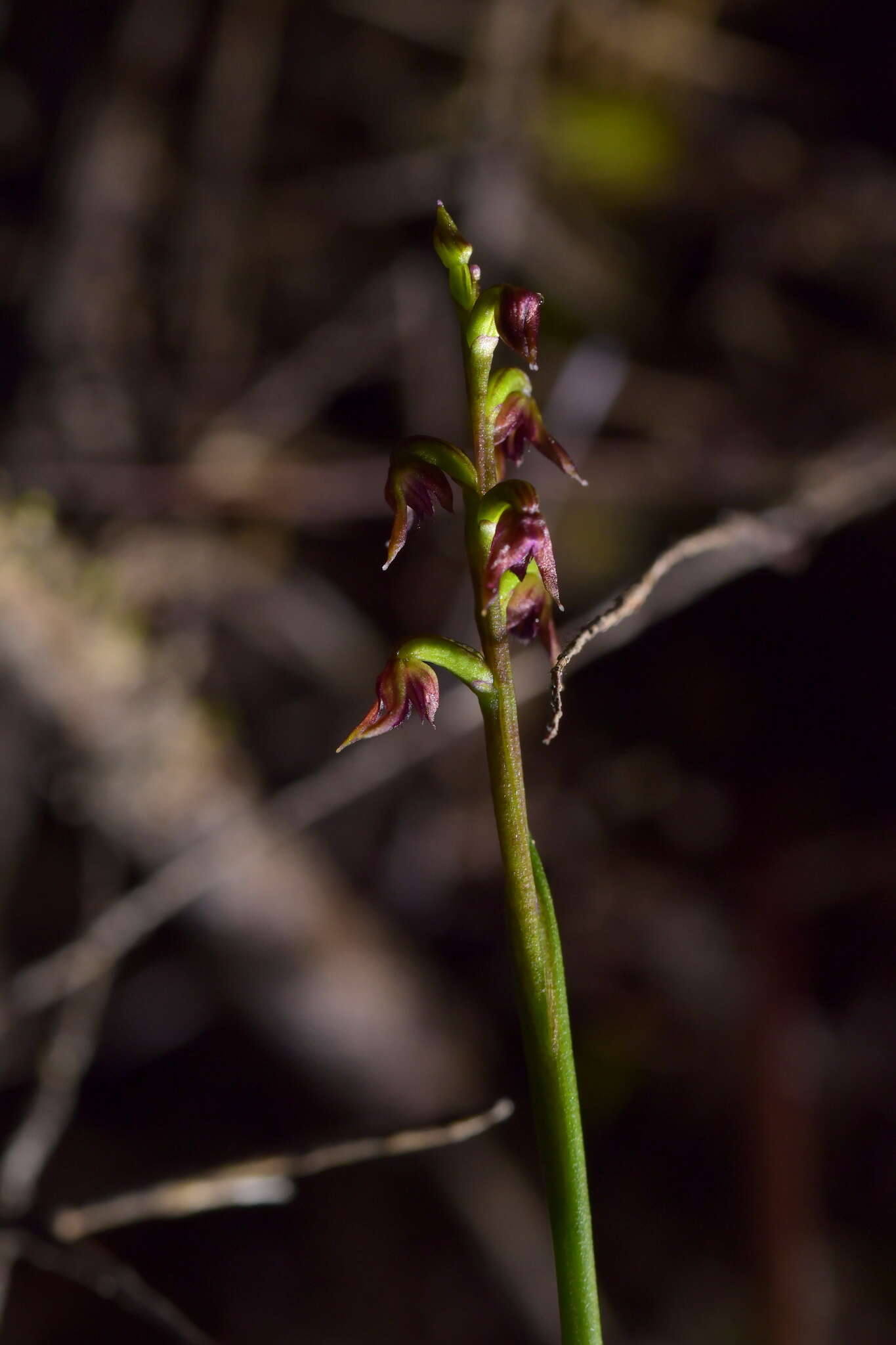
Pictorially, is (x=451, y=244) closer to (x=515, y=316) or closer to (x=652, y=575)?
(x=515, y=316)

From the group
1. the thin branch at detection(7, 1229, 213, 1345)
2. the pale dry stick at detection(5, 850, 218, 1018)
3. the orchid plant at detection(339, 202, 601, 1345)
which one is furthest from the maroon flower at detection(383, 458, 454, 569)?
the pale dry stick at detection(5, 850, 218, 1018)

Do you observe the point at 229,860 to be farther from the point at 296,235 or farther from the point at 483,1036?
the point at 296,235

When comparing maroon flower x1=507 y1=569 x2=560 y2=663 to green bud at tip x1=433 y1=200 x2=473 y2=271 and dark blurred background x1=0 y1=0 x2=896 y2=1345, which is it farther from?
dark blurred background x1=0 y1=0 x2=896 y2=1345

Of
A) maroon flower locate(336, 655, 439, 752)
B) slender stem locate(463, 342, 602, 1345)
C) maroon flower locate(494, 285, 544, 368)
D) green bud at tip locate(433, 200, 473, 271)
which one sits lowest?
slender stem locate(463, 342, 602, 1345)

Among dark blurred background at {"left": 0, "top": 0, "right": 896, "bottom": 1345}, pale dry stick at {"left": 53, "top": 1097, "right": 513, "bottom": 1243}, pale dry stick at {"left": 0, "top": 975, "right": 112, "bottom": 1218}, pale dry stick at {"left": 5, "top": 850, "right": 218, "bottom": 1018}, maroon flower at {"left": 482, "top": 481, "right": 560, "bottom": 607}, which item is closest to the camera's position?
maroon flower at {"left": 482, "top": 481, "right": 560, "bottom": 607}

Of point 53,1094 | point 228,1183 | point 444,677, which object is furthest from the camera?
point 444,677

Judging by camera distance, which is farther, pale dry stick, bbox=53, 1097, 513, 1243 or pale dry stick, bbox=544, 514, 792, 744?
pale dry stick, bbox=53, 1097, 513, 1243

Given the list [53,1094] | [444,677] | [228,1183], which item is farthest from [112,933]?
[444,677]
